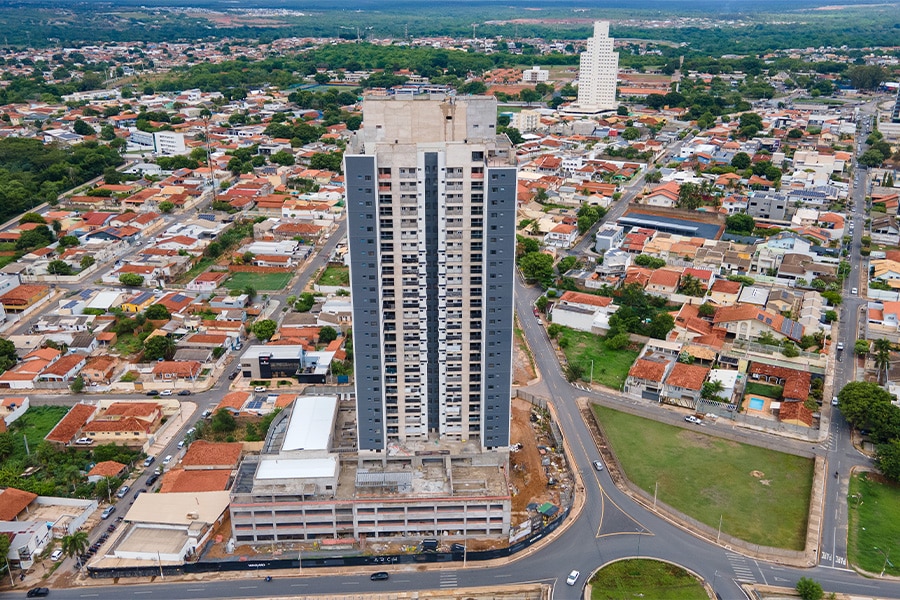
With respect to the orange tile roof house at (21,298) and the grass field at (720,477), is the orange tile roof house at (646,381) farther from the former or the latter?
the orange tile roof house at (21,298)

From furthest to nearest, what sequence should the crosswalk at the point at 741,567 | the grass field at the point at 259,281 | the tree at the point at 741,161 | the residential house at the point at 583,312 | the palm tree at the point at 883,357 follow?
the tree at the point at 741,161 < the grass field at the point at 259,281 < the residential house at the point at 583,312 < the palm tree at the point at 883,357 < the crosswalk at the point at 741,567

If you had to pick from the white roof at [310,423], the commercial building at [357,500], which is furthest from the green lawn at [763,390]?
the white roof at [310,423]

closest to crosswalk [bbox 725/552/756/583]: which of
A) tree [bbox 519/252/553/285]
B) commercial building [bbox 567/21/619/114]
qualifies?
tree [bbox 519/252/553/285]

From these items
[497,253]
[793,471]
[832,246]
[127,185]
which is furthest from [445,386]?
[127,185]

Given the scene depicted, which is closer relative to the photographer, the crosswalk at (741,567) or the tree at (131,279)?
the crosswalk at (741,567)

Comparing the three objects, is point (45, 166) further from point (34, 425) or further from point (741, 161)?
point (741, 161)

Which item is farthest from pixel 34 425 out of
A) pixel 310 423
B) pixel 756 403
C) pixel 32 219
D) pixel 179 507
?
pixel 756 403

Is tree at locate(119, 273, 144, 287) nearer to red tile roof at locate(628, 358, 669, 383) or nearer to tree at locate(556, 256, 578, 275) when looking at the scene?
tree at locate(556, 256, 578, 275)

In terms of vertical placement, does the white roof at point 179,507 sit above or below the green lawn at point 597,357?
above

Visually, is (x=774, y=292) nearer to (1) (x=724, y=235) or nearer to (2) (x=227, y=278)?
(1) (x=724, y=235)
